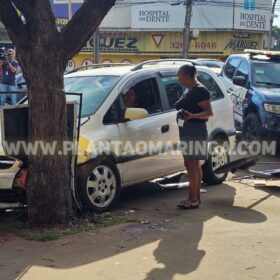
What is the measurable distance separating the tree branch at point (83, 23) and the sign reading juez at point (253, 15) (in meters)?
28.6

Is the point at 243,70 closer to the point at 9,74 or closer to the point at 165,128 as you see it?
the point at 165,128

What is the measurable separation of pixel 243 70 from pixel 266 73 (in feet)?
1.88

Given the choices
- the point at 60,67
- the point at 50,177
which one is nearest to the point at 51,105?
the point at 60,67

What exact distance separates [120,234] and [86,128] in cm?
133

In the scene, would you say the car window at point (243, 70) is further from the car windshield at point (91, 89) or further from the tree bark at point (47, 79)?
the tree bark at point (47, 79)

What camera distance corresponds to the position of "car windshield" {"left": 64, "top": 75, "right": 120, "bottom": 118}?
241 inches

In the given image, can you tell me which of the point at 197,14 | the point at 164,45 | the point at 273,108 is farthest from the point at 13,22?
the point at 164,45

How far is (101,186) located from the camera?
19.0 feet

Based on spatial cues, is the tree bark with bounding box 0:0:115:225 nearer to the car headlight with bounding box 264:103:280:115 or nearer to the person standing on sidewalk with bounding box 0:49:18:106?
the car headlight with bounding box 264:103:280:115

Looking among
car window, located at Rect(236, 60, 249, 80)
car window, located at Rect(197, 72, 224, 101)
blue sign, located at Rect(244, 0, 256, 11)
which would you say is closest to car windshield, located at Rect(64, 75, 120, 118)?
car window, located at Rect(197, 72, 224, 101)

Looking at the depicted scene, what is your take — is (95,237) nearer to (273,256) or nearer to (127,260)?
(127,260)

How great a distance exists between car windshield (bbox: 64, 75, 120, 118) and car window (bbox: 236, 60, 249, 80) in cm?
479

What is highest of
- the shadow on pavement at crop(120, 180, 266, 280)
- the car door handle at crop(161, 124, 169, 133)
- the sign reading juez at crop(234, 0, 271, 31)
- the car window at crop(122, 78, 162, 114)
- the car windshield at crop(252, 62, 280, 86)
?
the sign reading juez at crop(234, 0, 271, 31)

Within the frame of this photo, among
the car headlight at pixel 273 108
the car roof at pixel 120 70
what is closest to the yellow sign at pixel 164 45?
the car headlight at pixel 273 108
